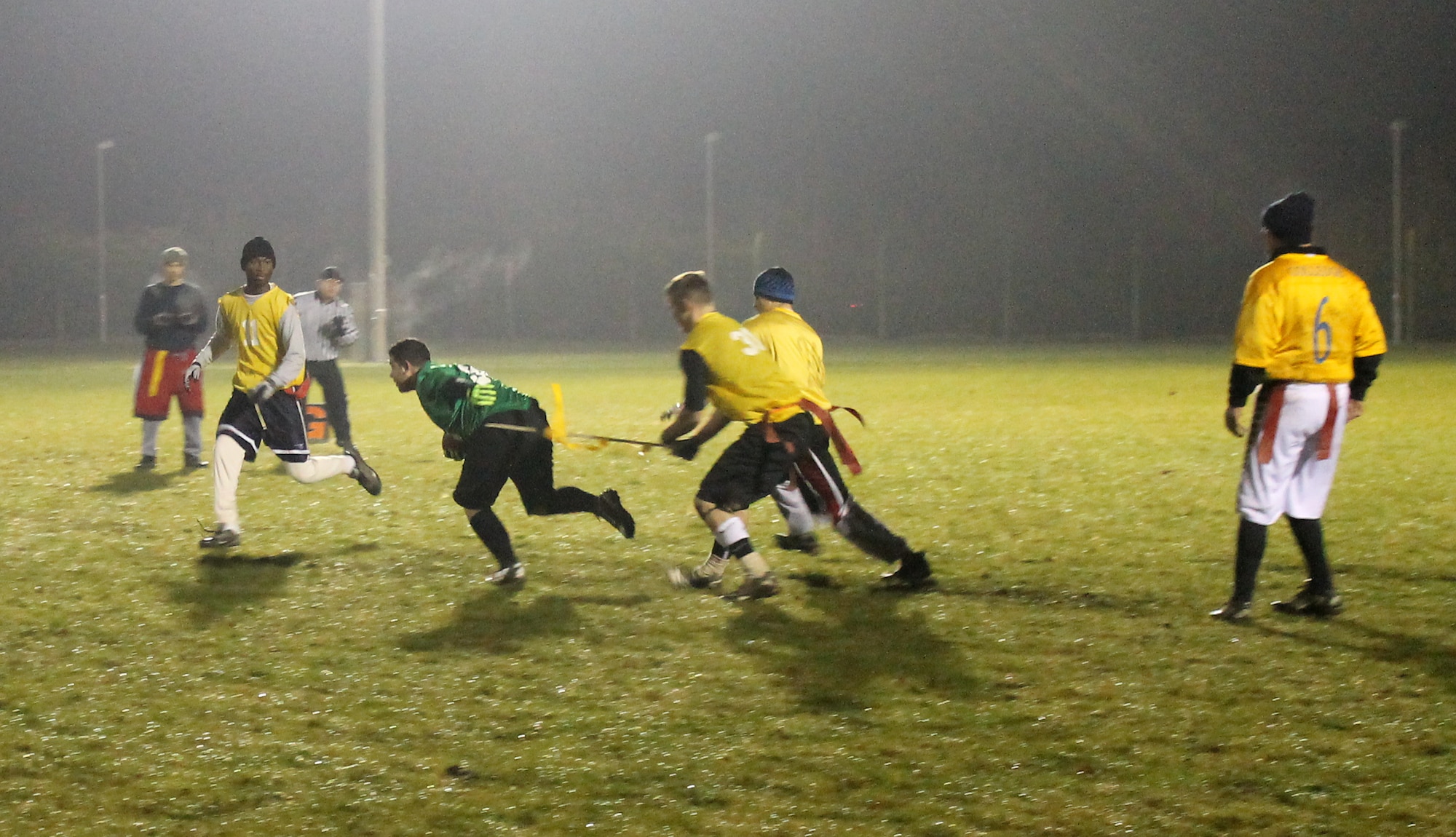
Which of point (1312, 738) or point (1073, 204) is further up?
point (1073, 204)

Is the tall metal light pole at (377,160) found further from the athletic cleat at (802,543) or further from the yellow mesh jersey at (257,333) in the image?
the athletic cleat at (802,543)

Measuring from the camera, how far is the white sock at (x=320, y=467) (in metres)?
8.43

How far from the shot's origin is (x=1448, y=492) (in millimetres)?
9766

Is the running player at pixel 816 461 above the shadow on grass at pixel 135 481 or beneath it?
above

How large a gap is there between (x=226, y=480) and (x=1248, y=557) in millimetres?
5395

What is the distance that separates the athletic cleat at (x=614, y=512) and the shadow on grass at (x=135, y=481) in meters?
4.70

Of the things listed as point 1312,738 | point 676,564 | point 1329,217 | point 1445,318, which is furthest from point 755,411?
point 1329,217

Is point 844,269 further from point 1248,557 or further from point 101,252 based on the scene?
point 1248,557

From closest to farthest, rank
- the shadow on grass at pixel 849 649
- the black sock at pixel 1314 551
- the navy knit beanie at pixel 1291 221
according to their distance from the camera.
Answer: the shadow on grass at pixel 849 649
the navy knit beanie at pixel 1291 221
the black sock at pixel 1314 551

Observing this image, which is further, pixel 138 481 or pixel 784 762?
pixel 138 481

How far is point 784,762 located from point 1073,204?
162 ft

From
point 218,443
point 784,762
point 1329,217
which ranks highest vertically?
point 1329,217

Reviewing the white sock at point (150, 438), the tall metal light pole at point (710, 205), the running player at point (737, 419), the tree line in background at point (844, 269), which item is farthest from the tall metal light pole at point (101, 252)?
the running player at point (737, 419)

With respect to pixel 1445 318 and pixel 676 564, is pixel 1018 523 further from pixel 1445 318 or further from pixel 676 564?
pixel 1445 318
